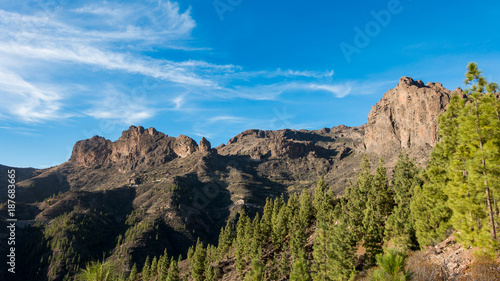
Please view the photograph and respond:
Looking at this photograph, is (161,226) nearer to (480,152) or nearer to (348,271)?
(348,271)

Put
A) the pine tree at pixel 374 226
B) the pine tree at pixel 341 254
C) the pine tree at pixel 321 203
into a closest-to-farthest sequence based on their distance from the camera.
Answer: the pine tree at pixel 341 254
the pine tree at pixel 374 226
the pine tree at pixel 321 203

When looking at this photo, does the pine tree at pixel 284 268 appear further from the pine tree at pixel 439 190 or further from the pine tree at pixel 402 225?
the pine tree at pixel 439 190

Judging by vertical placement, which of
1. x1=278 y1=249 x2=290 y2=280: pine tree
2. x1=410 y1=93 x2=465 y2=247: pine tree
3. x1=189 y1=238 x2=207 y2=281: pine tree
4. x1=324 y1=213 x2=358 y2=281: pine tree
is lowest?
x1=189 y1=238 x2=207 y2=281: pine tree

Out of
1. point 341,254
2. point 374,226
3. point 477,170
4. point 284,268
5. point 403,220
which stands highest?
point 477,170

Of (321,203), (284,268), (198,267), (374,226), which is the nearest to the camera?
(374,226)

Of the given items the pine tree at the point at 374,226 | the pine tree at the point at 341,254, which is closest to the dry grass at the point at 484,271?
the pine tree at the point at 341,254

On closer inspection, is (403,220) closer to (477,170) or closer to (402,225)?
(402,225)

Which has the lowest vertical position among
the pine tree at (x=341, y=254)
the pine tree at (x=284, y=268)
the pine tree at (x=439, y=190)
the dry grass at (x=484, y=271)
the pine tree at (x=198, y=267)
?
the pine tree at (x=198, y=267)

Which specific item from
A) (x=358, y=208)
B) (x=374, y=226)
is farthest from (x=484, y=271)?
(x=358, y=208)

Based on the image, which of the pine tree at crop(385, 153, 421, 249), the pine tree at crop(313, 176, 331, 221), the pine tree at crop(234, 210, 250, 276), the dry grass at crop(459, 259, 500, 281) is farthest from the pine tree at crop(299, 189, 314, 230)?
the dry grass at crop(459, 259, 500, 281)

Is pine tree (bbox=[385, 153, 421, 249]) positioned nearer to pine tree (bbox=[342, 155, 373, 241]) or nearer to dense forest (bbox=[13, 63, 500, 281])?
dense forest (bbox=[13, 63, 500, 281])

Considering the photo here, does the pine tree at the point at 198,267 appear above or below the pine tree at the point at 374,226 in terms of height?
below

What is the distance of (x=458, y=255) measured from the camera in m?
21.2

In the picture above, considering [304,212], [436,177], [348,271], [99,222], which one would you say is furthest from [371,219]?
[99,222]
